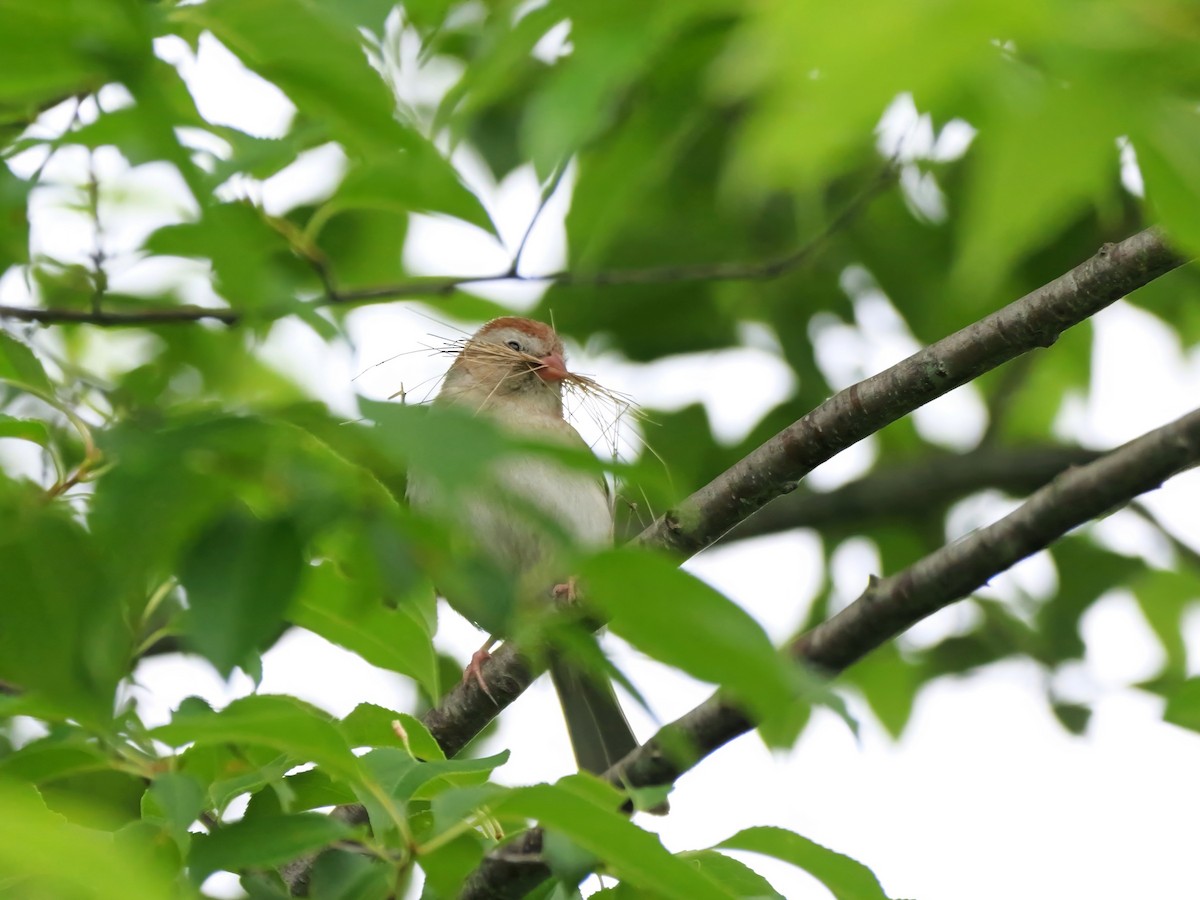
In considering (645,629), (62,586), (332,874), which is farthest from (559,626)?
(332,874)

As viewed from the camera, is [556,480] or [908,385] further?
[556,480]

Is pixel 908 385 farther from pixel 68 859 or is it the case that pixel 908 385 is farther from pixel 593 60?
pixel 68 859

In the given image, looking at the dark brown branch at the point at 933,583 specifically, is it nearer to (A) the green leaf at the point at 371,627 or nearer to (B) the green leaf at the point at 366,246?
(A) the green leaf at the point at 371,627

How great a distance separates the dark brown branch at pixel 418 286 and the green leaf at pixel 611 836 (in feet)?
2.56

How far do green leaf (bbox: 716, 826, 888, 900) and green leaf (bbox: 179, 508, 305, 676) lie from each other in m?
0.94

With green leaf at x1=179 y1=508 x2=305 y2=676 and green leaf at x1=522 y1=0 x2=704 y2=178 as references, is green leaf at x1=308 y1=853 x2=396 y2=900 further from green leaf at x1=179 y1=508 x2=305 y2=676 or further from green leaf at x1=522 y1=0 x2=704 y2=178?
green leaf at x1=522 y1=0 x2=704 y2=178

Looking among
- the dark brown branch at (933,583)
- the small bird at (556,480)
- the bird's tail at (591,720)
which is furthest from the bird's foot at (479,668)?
the dark brown branch at (933,583)

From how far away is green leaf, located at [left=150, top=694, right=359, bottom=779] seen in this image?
6.42 feet

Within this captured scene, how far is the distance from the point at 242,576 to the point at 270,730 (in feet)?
0.98

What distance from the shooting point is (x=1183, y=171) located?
1530mm

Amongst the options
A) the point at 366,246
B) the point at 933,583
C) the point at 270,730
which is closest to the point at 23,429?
the point at 270,730

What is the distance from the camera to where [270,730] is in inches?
80.6

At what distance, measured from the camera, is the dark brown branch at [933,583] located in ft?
7.61

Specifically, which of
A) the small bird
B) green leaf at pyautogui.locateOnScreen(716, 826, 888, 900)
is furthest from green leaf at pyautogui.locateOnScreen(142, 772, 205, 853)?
the small bird
